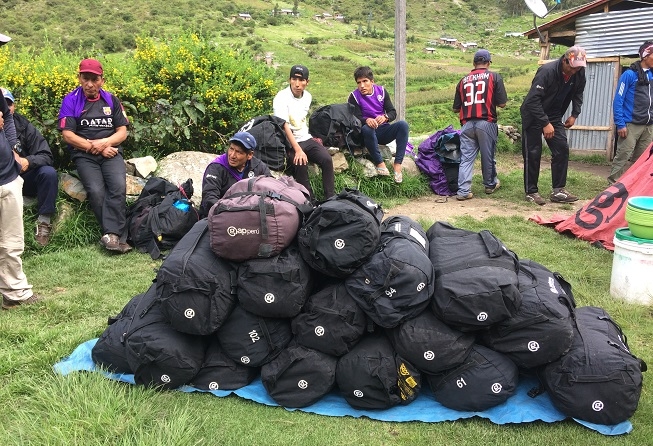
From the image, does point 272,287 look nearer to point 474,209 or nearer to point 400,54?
point 474,209

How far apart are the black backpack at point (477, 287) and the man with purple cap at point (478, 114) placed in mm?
4914

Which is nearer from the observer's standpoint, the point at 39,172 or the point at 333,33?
the point at 39,172

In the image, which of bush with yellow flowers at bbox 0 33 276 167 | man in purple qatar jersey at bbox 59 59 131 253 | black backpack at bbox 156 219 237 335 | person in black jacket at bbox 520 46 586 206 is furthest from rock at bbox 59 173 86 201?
person in black jacket at bbox 520 46 586 206

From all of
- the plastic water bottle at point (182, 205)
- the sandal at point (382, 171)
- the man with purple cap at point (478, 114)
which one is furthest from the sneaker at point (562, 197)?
the plastic water bottle at point (182, 205)

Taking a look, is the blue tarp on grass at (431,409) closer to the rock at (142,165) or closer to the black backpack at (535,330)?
the black backpack at (535,330)

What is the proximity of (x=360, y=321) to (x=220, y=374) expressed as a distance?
37.8 inches

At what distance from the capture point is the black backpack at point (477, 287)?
3082mm

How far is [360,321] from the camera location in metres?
3.32

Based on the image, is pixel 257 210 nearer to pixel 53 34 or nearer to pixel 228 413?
pixel 228 413

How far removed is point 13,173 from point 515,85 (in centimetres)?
2416

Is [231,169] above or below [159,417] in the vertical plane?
above

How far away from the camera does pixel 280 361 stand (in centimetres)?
341

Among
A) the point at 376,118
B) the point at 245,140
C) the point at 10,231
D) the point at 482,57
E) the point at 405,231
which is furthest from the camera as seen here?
the point at 482,57

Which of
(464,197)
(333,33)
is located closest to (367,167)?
(464,197)
